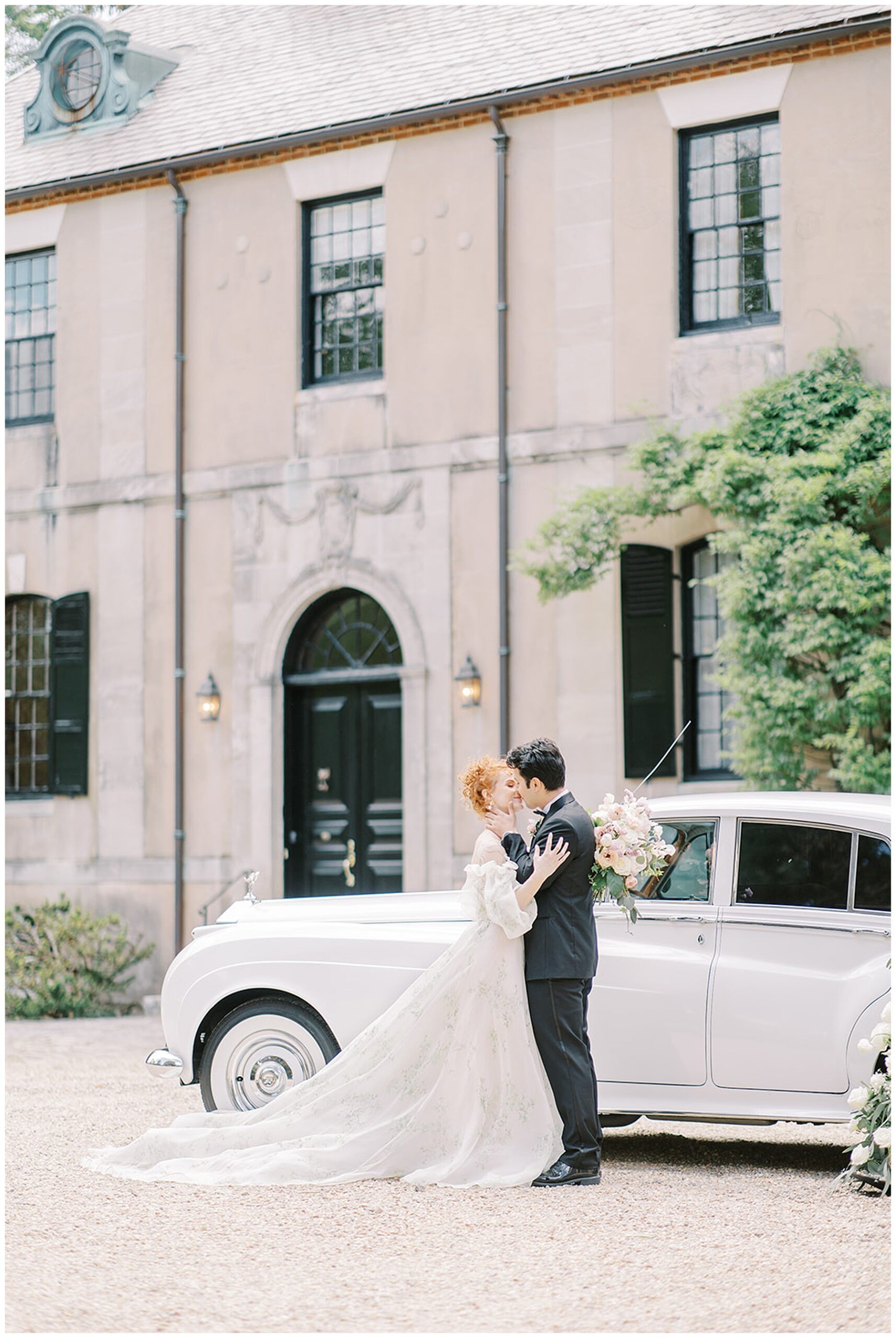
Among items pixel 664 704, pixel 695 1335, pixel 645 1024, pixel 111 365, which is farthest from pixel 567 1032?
pixel 111 365

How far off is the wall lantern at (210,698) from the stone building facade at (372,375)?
18 centimetres

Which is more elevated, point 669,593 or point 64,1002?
point 669,593

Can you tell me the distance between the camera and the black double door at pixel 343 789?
15.7 m

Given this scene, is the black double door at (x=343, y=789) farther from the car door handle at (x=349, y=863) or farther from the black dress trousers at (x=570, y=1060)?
the black dress trousers at (x=570, y=1060)

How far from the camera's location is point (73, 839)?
17.0m

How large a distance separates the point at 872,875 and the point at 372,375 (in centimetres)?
957

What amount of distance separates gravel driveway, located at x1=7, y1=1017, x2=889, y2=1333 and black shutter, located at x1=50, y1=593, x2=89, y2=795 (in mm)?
A: 8903

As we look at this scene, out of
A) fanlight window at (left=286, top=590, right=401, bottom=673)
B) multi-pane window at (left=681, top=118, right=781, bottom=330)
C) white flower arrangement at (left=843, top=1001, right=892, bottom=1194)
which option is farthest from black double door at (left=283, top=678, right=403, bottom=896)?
white flower arrangement at (left=843, top=1001, right=892, bottom=1194)

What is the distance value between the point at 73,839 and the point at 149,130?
283 inches

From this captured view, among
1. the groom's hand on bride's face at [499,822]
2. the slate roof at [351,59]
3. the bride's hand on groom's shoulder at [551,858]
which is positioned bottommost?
the bride's hand on groom's shoulder at [551,858]

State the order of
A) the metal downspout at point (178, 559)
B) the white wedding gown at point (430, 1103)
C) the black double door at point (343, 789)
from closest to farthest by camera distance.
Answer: the white wedding gown at point (430, 1103), the black double door at point (343, 789), the metal downspout at point (178, 559)

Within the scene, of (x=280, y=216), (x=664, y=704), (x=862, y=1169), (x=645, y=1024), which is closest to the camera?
(x=862, y=1169)

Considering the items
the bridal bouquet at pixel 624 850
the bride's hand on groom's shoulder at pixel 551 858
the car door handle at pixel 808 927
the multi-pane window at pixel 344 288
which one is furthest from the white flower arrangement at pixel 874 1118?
the multi-pane window at pixel 344 288

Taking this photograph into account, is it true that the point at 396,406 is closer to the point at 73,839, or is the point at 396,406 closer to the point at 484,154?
the point at 484,154
